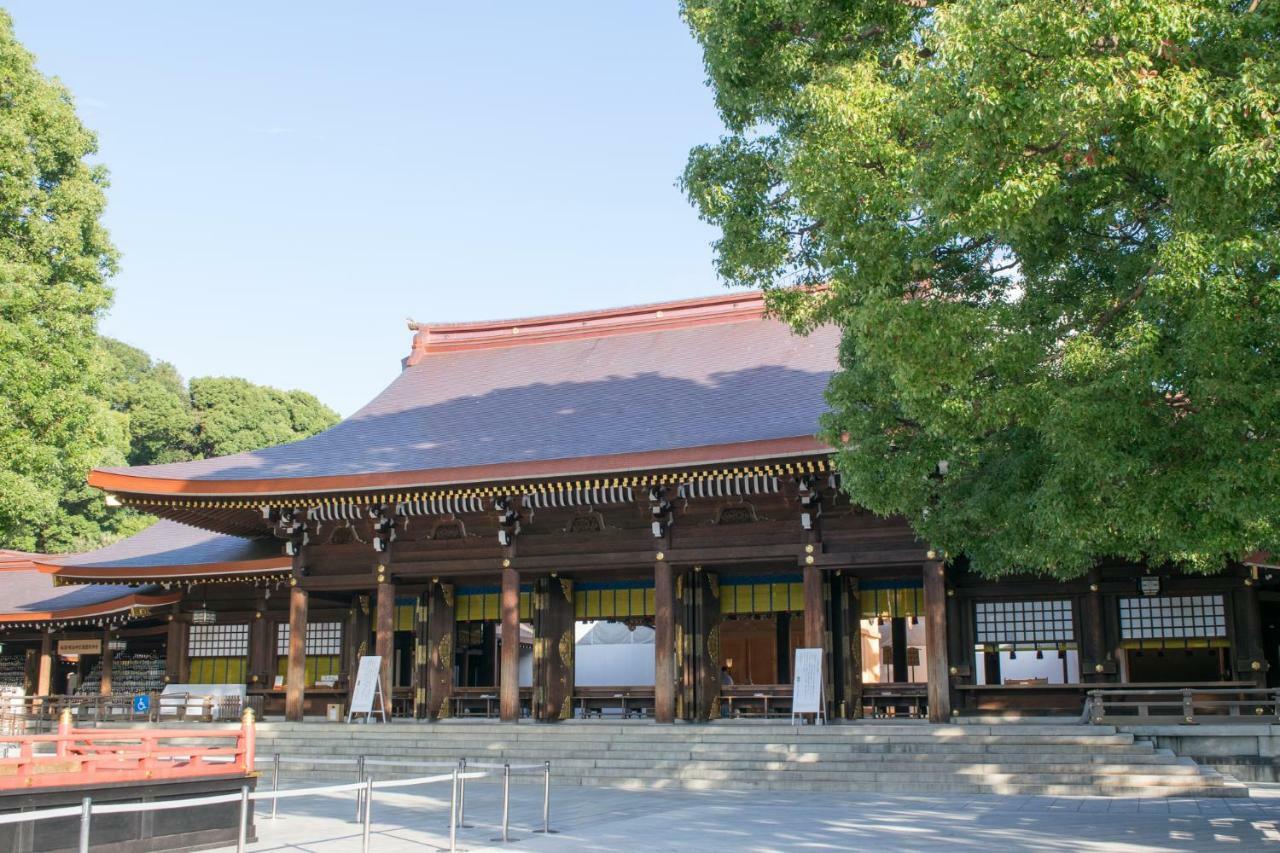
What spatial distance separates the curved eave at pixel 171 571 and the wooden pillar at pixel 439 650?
2644mm

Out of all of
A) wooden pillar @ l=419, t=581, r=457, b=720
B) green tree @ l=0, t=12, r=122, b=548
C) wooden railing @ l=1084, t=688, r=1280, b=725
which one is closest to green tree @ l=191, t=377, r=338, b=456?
green tree @ l=0, t=12, r=122, b=548

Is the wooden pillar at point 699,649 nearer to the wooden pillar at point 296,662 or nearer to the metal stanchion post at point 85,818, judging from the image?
the wooden pillar at point 296,662

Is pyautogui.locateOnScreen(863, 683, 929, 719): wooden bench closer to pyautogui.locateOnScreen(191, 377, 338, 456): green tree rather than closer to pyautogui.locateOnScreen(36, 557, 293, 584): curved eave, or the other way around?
pyautogui.locateOnScreen(36, 557, 293, 584): curved eave

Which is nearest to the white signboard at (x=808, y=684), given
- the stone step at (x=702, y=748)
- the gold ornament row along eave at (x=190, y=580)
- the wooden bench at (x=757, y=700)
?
the stone step at (x=702, y=748)

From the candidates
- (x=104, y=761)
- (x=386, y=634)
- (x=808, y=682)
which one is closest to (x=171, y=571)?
(x=386, y=634)

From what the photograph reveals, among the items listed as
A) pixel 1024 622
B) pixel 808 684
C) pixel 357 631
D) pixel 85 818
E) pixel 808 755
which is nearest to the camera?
pixel 85 818

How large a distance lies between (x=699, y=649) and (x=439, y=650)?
4928 mm

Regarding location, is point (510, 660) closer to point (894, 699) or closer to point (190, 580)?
point (894, 699)

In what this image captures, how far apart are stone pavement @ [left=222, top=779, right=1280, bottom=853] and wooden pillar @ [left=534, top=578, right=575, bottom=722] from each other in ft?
16.8

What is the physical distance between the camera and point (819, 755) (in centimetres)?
1532

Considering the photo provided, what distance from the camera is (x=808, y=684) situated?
16.6 metres

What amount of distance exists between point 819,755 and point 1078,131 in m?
9.34

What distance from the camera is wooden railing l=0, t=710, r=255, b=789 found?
9883mm

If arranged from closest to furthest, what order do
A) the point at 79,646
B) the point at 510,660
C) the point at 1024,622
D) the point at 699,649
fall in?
the point at 1024,622 < the point at 510,660 < the point at 699,649 < the point at 79,646
